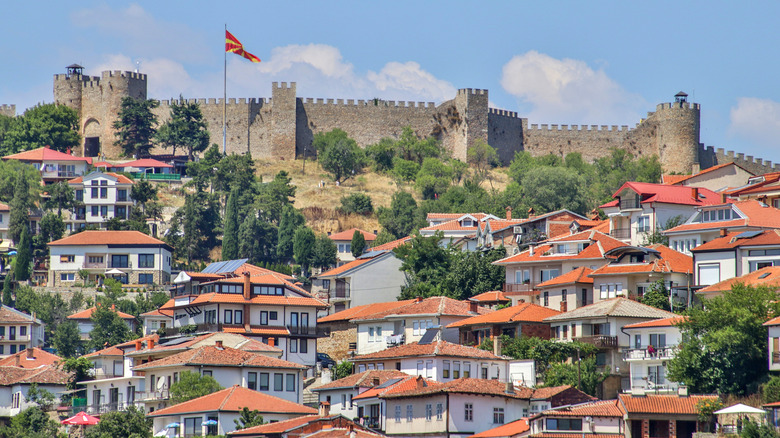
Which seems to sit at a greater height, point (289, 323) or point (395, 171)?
point (395, 171)

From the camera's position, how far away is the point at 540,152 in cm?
12512

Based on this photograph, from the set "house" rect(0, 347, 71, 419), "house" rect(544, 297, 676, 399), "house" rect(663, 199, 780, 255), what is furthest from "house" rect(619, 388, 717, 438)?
"house" rect(0, 347, 71, 419)

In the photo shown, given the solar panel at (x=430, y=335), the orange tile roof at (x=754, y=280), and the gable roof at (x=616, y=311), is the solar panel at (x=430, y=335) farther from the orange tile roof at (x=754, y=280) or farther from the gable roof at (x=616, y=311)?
the orange tile roof at (x=754, y=280)

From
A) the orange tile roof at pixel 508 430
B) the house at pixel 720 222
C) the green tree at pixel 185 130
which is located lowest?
the orange tile roof at pixel 508 430

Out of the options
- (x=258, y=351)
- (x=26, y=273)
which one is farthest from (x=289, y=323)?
(x=26, y=273)

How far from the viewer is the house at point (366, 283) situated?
274 feet

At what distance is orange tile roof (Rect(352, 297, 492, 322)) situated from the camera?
70.3 m

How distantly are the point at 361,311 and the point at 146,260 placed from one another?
24.2 metres

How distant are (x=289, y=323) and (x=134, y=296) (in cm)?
2195

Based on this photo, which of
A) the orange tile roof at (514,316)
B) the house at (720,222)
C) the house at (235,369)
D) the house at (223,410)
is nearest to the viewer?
the house at (223,410)

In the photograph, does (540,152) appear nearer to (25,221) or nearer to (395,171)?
(395,171)

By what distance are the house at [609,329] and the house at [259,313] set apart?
44.7 ft

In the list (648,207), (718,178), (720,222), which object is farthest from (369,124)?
(720,222)

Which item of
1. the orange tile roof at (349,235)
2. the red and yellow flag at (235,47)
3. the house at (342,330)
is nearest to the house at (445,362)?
the house at (342,330)
